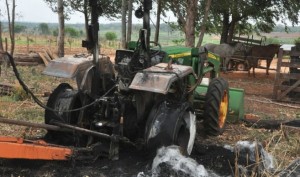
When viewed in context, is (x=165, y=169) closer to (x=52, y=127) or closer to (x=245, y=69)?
(x=52, y=127)

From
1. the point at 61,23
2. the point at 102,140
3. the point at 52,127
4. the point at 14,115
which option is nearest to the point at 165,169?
the point at 102,140

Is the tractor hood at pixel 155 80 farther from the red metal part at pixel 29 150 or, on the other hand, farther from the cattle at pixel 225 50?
the cattle at pixel 225 50

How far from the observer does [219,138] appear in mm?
7758

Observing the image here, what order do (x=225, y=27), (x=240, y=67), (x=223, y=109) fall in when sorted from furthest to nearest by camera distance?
(x=225, y=27) → (x=240, y=67) → (x=223, y=109)

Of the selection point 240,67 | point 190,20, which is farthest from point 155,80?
point 240,67

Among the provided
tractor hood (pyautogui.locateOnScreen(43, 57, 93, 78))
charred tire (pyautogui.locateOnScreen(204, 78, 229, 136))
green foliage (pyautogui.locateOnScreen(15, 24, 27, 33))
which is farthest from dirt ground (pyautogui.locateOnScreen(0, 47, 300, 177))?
green foliage (pyautogui.locateOnScreen(15, 24, 27, 33))

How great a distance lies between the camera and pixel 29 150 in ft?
16.0

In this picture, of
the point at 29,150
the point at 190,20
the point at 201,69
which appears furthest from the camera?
the point at 190,20

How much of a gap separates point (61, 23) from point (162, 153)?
16144 millimetres

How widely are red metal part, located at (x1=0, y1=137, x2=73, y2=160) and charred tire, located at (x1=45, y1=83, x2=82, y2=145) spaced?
0.80 metres

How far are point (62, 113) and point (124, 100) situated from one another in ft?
3.19

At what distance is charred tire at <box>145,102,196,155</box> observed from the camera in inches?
212

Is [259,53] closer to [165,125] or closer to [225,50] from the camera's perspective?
[225,50]

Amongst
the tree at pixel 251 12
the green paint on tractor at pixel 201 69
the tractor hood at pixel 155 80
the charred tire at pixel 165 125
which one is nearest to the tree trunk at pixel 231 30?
the tree at pixel 251 12
